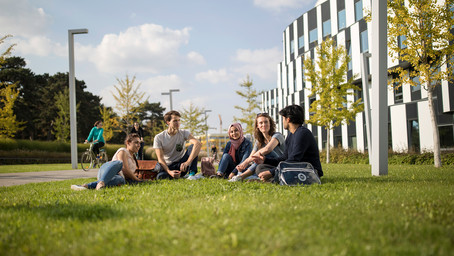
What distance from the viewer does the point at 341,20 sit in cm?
3055

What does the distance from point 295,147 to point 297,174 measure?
1.62 feet

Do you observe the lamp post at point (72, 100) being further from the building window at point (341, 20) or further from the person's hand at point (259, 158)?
the building window at point (341, 20)

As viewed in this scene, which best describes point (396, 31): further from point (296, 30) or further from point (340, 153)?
point (296, 30)

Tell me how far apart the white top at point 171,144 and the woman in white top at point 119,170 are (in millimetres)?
999

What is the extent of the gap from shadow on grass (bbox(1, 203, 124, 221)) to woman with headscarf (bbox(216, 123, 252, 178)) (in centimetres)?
418

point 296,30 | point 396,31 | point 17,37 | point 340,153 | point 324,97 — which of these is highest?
point 296,30

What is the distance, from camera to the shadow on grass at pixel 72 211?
142 inches

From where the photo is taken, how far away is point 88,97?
5434cm

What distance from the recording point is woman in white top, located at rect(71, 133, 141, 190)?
6.43m

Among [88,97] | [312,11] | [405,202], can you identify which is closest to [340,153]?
[312,11]

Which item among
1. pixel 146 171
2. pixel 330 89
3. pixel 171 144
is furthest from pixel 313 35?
pixel 146 171

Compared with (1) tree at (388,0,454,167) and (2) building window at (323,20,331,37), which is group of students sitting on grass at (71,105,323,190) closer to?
(1) tree at (388,0,454,167)

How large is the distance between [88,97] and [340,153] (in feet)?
145

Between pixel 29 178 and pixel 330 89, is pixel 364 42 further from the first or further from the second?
pixel 29 178
